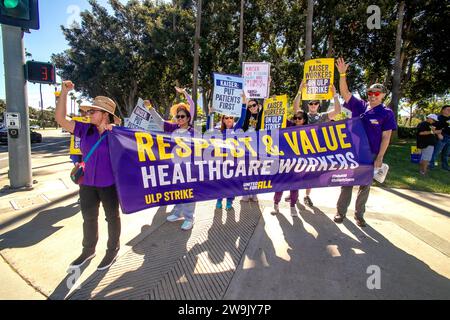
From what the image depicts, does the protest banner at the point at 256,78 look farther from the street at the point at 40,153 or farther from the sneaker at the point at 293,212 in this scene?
the street at the point at 40,153

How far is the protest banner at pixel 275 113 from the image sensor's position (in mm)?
5477

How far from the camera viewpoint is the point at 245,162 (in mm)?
3771

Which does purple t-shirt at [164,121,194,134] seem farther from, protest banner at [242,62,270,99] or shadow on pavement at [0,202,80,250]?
protest banner at [242,62,270,99]

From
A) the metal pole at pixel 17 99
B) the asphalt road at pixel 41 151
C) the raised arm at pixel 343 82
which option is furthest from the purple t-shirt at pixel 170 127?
the asphalt road at pixel 41 151

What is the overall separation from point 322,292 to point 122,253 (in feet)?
7.79

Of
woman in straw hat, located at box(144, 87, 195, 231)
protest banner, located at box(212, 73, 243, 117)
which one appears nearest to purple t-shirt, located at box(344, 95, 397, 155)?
protest banner, located at box(212, 73, 243, 117)

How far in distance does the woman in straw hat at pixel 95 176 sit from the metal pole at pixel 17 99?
4.13m

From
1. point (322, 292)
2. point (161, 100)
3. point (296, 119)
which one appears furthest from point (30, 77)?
point (161, 100)

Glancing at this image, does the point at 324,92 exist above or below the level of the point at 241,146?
above

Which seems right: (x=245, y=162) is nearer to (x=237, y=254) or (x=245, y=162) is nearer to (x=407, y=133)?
(x=237, y=254)

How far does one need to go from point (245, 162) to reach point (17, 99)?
5.41m
